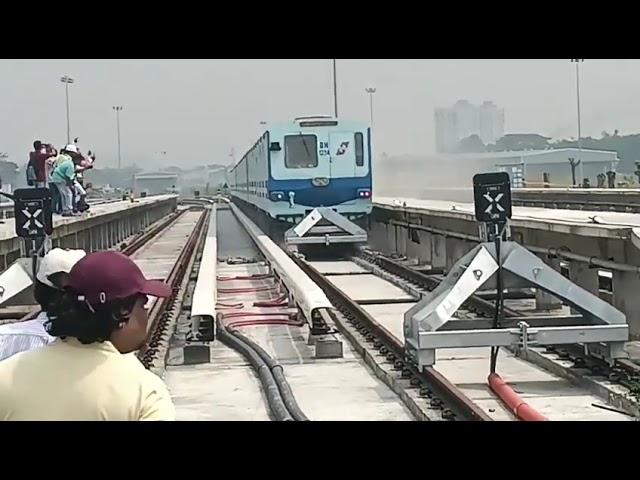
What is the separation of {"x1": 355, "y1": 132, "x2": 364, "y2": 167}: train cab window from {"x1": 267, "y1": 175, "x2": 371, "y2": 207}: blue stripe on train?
28cm

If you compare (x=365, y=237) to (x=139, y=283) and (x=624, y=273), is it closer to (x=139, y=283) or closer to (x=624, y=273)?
(x=624, y=273)

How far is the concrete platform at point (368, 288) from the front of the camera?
12732 mm

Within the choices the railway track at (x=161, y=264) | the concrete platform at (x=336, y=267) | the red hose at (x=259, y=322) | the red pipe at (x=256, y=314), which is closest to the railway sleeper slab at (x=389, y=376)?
the red hose at (x=259, y=322)

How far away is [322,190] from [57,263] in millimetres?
16220

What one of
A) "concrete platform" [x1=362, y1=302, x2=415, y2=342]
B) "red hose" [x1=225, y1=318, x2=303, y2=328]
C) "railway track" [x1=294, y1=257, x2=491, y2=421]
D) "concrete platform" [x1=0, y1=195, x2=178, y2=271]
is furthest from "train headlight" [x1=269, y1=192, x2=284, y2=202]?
"red hose" [x1=225, y1=318, x2=303, y2=328]

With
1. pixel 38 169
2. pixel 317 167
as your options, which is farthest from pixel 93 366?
pixel 317 167

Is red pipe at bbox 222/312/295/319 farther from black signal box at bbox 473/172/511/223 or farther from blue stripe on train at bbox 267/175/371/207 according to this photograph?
blue stripe on train at bbox 267/175/371/207

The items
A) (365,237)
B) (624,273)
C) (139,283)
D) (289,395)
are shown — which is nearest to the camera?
(139,283)

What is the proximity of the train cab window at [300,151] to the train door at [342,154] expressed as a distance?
0.30 m

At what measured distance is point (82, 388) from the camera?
2.22 metres

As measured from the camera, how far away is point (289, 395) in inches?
260
